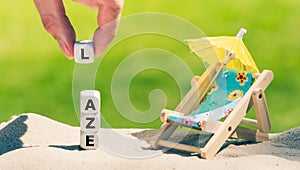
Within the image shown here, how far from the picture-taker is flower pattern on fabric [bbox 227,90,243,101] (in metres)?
2.92

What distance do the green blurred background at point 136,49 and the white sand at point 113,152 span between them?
29 cm

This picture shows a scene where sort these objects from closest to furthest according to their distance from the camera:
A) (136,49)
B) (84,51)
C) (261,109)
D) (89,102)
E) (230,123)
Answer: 1. (84,51)
2. (89,102)
3. (230,123)
4. (261,109)
5. (136,49)

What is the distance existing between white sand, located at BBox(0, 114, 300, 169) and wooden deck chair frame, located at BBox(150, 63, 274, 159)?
42 millimetres

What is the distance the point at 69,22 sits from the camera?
2.26 metres

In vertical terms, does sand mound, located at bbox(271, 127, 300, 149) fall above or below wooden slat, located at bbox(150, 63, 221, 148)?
below

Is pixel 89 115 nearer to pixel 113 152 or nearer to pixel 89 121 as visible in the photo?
pixel 89 121

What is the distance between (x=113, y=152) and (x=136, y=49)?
4.19ft

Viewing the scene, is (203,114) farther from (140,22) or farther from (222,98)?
(140,22)

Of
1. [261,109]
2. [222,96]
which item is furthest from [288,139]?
[222,96]

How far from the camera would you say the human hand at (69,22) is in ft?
7.20

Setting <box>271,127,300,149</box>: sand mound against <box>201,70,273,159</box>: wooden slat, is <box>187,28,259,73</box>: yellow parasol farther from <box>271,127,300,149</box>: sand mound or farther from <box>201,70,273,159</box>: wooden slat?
<box>271,127,300,149</box>: sand mound

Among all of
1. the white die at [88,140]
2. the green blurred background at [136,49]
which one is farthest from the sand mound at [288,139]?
the white die at [88,140]

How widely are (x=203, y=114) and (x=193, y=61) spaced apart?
953 mm

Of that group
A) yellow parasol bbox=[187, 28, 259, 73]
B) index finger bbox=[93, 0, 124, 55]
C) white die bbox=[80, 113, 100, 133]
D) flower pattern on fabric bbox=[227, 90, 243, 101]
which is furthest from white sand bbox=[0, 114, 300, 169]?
index finger bbox=[93, 0, 124, 55]
